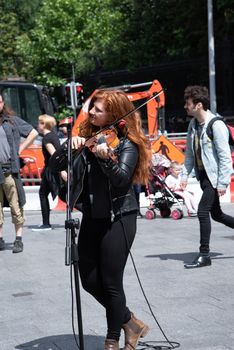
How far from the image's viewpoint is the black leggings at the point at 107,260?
5035mm

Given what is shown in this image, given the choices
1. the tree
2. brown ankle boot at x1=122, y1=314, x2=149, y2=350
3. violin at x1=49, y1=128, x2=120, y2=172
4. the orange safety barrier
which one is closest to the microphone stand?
violin at x1=49, y1=128, x2=120, y2=172

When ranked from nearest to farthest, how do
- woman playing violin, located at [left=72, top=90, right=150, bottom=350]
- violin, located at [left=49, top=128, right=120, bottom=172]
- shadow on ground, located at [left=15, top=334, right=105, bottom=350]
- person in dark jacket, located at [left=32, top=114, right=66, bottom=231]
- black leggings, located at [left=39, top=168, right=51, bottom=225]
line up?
violin, located at [left=49, top=128, right=120, bottom=172], woman playing violin, located at [left=72, top=90, right=150, bottom=350], shadow on ground, located at [left=15, top=334, right=105, bottom=350], person in dark jacket, located at [left=32, top=114, right=66, bottom=231], black leggings, located at [left=39, top=168, right=51, bottom=225]

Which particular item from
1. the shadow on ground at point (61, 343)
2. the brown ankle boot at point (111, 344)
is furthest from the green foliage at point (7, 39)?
the brown ankle boot at point (111, 344)

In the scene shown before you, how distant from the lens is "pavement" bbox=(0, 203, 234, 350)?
588 centimetres

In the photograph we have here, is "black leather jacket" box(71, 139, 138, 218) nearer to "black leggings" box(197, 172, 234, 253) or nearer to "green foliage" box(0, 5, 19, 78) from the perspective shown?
"black leggings" box(197, 172, 234, 253)

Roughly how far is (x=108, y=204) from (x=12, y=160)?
16.5ft

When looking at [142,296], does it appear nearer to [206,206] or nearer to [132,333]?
[206,206]

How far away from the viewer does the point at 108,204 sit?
504cm

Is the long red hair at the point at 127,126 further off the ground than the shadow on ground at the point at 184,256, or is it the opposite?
the long red hair at the point at 127,126

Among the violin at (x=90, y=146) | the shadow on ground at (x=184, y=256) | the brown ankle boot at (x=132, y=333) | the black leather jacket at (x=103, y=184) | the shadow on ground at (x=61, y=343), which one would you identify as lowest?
the shadow on ground at (x=184, y=256)

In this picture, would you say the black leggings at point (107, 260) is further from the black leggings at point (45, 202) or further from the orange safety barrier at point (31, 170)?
the orange safety barrier at point (31, 170)

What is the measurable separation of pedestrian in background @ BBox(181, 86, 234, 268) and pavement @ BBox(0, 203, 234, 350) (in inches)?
19.2

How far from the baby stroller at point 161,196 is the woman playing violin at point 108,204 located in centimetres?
806

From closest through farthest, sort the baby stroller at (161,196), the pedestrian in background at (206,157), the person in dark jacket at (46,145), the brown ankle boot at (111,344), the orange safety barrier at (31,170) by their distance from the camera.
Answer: the brown ankle boot at (111,344)
the pedestrian in background at (206,157)
the person in dark jacket at (46,145)
the baby stroller at (161,196)
the orange safety barrier at (31,170)
